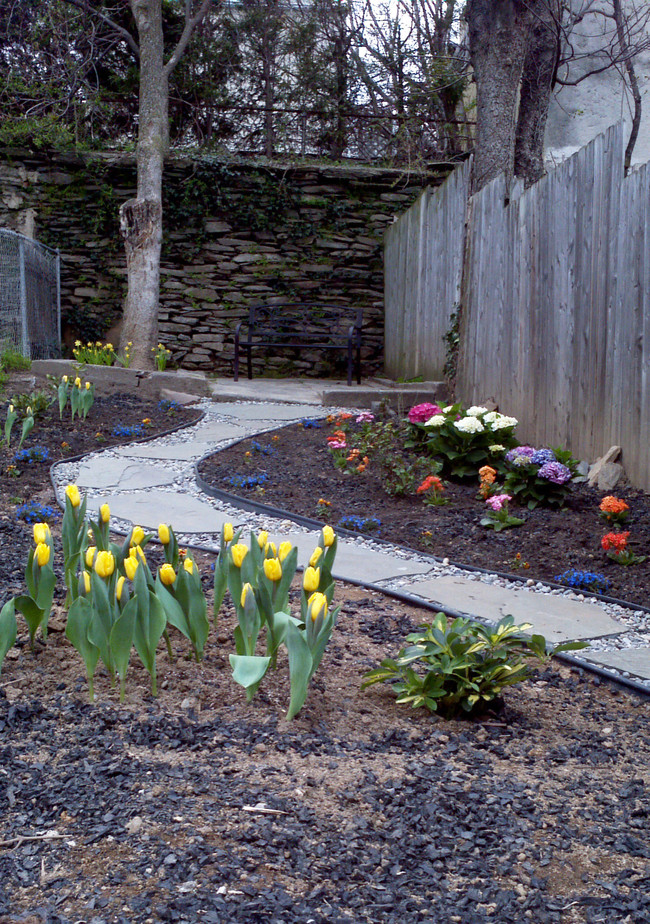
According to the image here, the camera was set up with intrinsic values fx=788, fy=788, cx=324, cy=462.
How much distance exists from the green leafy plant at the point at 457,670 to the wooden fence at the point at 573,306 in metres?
2.27

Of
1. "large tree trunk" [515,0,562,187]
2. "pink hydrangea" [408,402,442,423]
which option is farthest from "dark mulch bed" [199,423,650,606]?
"large tree trunk" [515,0,562,187]

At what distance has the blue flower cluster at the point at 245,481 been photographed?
431 cm

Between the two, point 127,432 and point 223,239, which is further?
point 223,239

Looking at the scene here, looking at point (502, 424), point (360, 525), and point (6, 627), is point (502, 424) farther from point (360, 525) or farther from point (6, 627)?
point (6, 627)

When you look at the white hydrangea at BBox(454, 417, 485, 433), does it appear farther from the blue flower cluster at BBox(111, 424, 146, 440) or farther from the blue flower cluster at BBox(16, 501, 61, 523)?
the blue flower cluster at BBox(111, 424, 146, 440)

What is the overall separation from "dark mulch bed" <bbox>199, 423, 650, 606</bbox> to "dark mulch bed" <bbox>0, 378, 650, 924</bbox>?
1.13 metres

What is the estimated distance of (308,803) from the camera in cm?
148

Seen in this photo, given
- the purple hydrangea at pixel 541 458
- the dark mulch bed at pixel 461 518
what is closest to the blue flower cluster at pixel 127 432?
the dark mulch bed at pixel 461 518

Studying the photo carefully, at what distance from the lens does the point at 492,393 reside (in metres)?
5.95

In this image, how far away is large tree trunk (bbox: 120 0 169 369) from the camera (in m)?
8.87

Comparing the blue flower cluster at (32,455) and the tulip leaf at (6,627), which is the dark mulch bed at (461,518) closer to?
the blue flower cluster at (32,455)

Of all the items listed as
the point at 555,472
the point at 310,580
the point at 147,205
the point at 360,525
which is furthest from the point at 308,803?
the point at 147,205

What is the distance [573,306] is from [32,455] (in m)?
3.25

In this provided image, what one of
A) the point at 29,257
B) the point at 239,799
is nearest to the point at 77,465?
the point at 239,799
